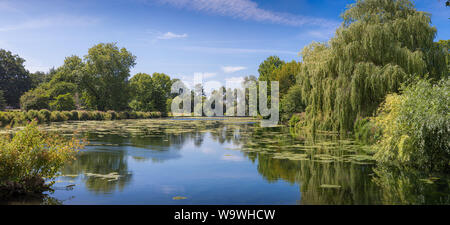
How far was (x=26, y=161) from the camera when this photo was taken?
5.23 m

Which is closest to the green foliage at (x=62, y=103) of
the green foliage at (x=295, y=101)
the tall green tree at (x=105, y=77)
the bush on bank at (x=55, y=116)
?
the tall green tree at (x=105, y=77)

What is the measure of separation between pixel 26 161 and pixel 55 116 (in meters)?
31.0

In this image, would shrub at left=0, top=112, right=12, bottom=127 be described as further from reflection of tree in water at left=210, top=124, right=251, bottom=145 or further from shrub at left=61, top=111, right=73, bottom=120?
reflection of tree in water at left=210, top=124, right=251, bottom=145

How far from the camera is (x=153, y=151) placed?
11055 millimetres

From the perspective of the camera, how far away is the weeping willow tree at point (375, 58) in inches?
529

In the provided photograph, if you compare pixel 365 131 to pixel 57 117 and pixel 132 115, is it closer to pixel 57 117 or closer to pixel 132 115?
pixel 57 117

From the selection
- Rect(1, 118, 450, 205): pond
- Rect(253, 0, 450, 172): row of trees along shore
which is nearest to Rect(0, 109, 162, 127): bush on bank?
Rect(1, 118, 450, 205): pond

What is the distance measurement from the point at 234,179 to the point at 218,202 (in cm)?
182

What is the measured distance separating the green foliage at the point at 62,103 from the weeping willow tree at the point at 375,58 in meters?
37.5

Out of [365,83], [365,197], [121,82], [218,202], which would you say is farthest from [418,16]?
[121,82]

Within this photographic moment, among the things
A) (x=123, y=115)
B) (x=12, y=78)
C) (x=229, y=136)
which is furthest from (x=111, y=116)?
(x=229, y=136)

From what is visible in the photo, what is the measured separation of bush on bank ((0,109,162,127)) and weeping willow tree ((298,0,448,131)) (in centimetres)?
1911

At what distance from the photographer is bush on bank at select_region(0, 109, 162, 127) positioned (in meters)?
26.3
